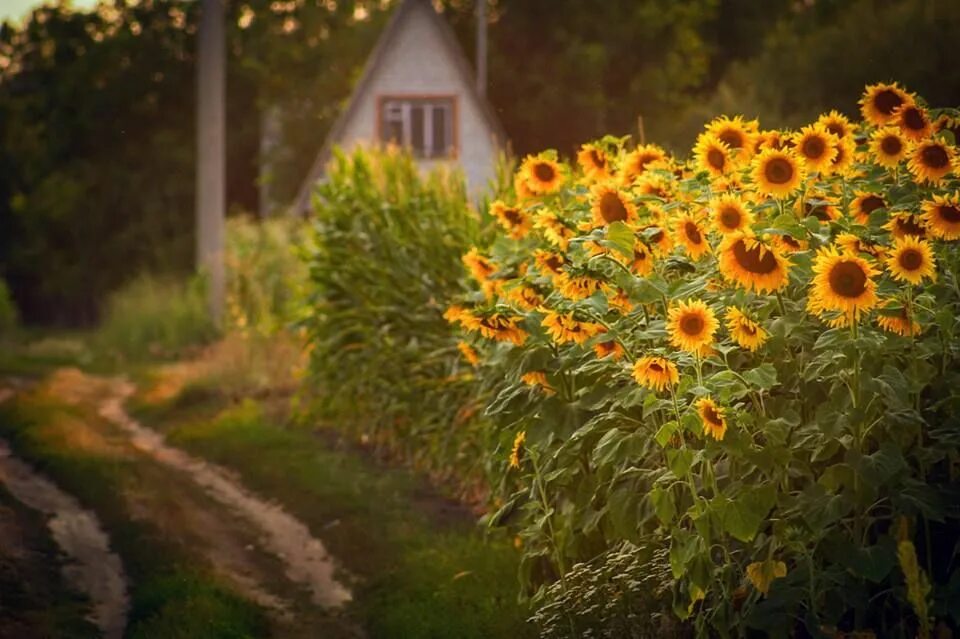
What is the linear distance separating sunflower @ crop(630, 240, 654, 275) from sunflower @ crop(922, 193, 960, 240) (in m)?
1.02

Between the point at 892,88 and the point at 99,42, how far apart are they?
31.6 m

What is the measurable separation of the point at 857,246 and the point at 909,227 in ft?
0.94

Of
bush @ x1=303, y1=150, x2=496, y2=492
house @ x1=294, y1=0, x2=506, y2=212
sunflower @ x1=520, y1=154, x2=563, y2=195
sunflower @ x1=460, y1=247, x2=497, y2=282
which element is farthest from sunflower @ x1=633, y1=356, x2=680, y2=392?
house @ x1=294, y1=0, x2=506, y2=212

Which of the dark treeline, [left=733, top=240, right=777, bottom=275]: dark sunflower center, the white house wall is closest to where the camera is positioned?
[left=733, top=240, right=777, bottom=275]: dark sunflower center

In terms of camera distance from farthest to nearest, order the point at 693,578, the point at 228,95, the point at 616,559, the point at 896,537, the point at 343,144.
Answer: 1. the point at 228,95
2. the point at 343,144
3. the point at 616,559
4. the point at 693,578
5. the point at 896,537

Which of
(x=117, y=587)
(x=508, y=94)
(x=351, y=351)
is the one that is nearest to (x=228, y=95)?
(x=508, y=94)

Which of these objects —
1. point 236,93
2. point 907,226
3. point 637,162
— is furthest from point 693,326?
A: point 236,93

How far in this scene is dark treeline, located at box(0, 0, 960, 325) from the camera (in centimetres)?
3472

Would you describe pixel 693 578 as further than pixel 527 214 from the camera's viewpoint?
No

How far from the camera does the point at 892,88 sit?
6.05 metres

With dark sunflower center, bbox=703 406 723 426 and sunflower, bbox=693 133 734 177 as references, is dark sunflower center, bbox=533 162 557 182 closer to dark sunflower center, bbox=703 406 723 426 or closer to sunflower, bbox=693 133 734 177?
sunflower, bbox=693 133 734 177

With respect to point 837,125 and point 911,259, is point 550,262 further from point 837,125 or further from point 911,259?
point 911,259

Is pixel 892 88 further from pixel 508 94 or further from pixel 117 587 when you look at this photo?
pixel 508 94

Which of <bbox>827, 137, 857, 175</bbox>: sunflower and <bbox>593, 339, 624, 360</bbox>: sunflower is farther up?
<bbox>827, 137, 857, 175</bbox>: sunflower
